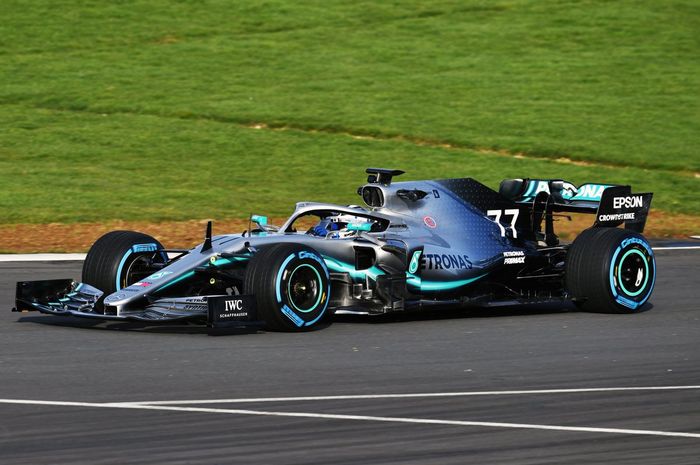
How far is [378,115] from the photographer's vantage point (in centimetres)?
3241

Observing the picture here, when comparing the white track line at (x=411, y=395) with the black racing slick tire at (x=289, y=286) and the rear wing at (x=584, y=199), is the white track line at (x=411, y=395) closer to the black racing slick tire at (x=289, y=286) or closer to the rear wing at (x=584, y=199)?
the black racing slick tire at (x=289, y=286)

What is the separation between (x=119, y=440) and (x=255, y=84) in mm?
28509

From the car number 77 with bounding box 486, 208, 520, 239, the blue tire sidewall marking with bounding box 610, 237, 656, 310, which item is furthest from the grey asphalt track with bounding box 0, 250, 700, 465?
the car number 77 with bounding box 486, 208, 520, 239

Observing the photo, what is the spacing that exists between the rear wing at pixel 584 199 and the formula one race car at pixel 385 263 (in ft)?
0.05

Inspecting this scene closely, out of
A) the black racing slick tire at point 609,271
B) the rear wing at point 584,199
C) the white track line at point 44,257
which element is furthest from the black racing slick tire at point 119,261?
the white track line at point 44,257

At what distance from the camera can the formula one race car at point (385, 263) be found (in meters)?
11.1

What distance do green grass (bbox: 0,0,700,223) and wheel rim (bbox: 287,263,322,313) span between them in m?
10.3

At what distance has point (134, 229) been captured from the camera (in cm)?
2002

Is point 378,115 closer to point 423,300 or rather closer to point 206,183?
point 206,183

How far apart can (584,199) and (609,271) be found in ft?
4.90

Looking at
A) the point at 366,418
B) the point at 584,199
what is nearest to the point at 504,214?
the point at 584,199

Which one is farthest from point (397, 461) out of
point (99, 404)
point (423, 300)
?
point (423, 300)

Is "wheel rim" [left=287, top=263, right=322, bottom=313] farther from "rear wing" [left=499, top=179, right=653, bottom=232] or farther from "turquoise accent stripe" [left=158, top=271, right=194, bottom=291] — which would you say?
"rear wing" [left=499, top=179, right=653, bottom=232]

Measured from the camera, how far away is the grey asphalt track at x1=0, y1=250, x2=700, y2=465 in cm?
713
